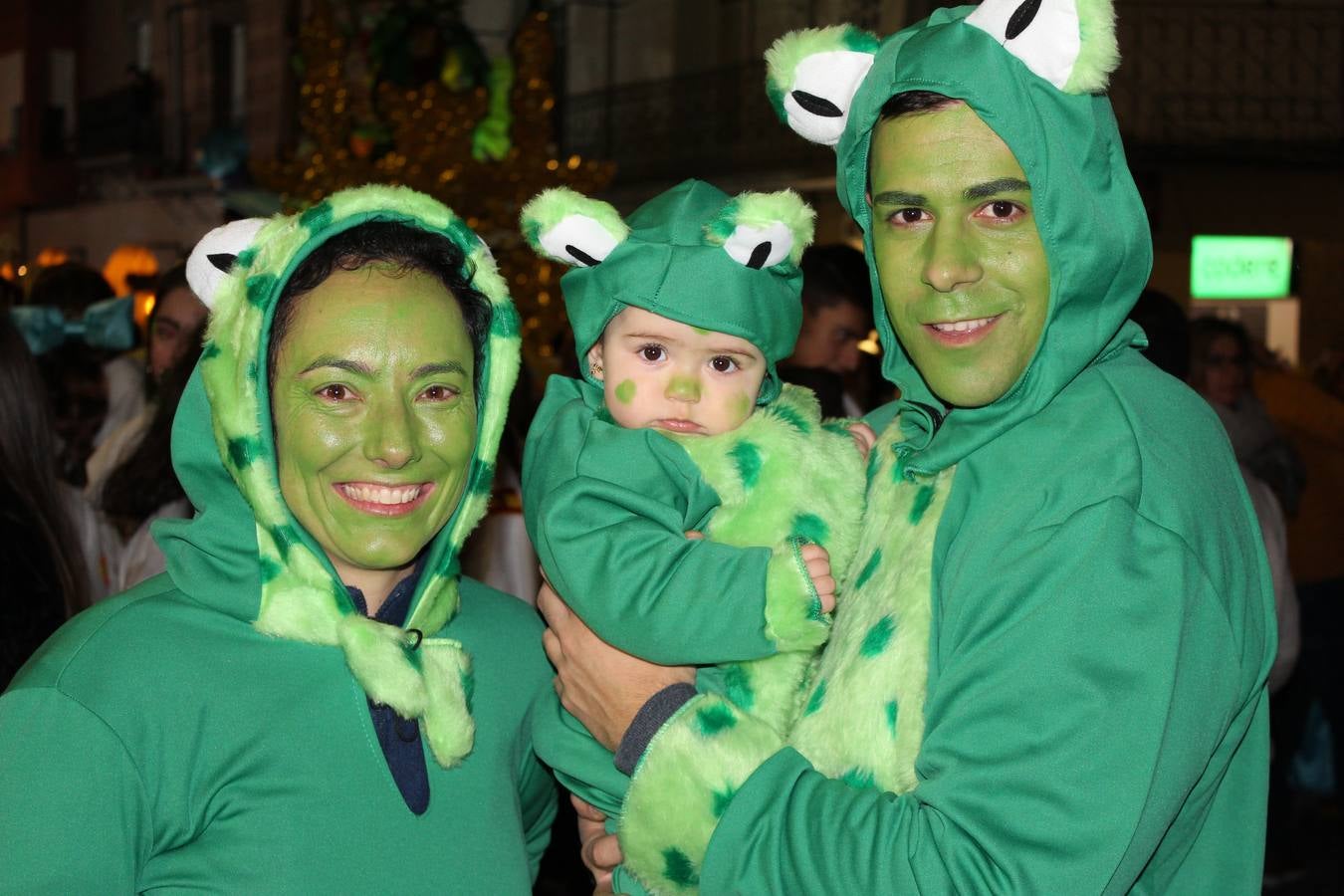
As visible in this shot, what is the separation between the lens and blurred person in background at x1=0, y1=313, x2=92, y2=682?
307cm

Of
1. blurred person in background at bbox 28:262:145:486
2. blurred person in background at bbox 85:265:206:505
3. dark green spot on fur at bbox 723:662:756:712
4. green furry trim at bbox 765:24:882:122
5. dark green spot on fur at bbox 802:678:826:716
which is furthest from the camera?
blurred person in background at bbox 28:262:145:486

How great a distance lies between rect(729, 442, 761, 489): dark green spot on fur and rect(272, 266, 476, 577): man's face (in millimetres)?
538

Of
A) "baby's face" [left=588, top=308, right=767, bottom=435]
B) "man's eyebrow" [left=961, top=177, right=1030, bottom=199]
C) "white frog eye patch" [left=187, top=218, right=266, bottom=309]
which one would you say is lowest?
"baby's face" [left=588, top=308, right=767, bottom=435]

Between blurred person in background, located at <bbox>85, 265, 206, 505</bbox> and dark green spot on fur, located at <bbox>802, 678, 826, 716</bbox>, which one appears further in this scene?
blurred person in background, located at <bbox>85, 265, 206, 505</bbox>

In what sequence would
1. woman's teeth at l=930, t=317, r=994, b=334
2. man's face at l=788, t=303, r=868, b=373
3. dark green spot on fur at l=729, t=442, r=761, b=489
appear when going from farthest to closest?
man's face at l=788, t=303, r=868, b=373, dark green spot on fur at l=729, t=442, r=761, b=489, woman's teeth at l=930, t=317, r=994, b=334

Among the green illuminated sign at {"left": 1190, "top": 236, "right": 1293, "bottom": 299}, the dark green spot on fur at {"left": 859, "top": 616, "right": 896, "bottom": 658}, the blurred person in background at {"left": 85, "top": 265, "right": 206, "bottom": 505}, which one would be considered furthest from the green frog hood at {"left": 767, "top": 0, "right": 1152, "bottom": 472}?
the green illuminated sign at {"left": 1190, "top": 236, "right": 1293, "bottom": 299}

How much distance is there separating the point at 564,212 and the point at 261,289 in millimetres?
625

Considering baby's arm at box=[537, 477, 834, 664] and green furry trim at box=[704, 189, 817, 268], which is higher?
green furry trim at box=[704, 189, 817, 268]

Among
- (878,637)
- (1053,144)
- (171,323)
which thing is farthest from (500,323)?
(171,323)

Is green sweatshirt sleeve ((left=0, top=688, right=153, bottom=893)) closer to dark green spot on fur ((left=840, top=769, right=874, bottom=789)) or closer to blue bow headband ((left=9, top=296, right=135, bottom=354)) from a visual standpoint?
dark green spot on fur ((left=840, top=769, right=874, bottom=789))

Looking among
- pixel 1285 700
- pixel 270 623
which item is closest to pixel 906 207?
pixel 270 623

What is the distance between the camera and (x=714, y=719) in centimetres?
226

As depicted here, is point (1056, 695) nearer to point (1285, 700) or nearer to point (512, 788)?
point (512, 788)

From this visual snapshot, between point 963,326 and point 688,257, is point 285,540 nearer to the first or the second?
point 688,257
